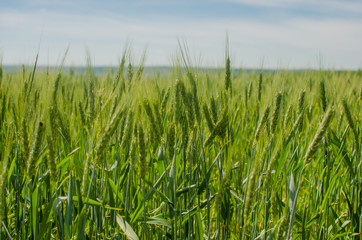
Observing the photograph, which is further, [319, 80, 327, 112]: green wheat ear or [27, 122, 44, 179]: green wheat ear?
[319, 80, 327, 112]: green wheat ear

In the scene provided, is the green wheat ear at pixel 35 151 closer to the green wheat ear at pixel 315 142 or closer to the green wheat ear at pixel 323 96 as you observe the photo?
the green wheat ear at pixel 315 142

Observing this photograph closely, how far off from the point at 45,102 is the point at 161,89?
91 centimetres

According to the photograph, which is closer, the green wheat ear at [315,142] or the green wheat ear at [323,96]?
the green wheat ear at [315,142]

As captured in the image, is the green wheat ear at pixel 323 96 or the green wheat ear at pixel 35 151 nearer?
the green wheat ear at pixel 35 151

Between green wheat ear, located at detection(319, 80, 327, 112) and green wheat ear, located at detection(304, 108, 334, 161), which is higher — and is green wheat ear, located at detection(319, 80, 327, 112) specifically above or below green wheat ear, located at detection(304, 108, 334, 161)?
above

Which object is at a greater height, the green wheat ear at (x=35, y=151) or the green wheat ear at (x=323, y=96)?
the green wheat ear at (x=323, y=96)

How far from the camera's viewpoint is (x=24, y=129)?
3.10ft

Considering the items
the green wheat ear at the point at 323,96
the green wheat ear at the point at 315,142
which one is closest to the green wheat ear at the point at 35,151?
the green wheat ear at the point at 315,142

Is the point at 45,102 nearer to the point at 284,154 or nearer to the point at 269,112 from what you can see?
the point at 269,112

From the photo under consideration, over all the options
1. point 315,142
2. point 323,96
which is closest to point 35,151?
point 315,142

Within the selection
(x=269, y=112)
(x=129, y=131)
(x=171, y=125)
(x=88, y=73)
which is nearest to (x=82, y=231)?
(x=129, y=131)

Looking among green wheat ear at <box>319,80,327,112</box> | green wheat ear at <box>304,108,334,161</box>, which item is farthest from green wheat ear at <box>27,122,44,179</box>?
green wheat ear at <box>319,80,327,112</box>

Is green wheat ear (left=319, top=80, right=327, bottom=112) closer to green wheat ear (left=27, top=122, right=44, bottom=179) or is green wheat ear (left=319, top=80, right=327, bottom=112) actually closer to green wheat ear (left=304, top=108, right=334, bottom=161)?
green wheat ear (left=304, top=108, right=334, bottom=161)

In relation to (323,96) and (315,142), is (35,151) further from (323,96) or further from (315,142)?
(323,96)
